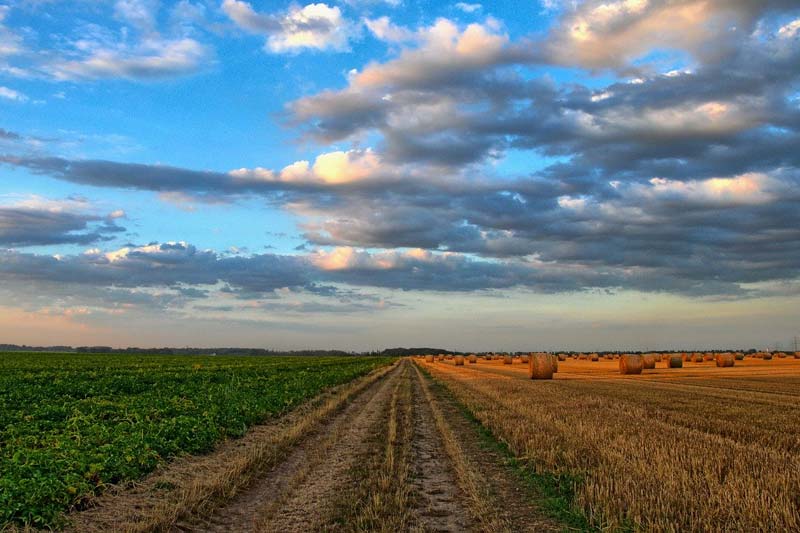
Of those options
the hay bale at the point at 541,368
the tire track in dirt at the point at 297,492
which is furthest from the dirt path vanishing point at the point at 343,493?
the hay bale at the point at 541,368

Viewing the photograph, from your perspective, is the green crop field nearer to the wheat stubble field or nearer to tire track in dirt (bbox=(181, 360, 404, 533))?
the wheat stubble field

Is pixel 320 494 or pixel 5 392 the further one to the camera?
pixel 5 392

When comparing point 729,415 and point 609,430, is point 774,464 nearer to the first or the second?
point 609,430

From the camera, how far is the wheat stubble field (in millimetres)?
8422

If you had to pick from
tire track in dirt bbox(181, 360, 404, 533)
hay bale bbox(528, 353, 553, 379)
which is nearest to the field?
tire track in dirt bbox(181, 360, 404, 533)

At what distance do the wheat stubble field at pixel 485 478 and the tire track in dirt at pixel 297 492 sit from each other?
0.13 feet

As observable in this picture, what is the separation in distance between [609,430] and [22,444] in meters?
13.9

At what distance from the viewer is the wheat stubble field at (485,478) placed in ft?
27.6

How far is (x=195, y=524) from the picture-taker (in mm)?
8734

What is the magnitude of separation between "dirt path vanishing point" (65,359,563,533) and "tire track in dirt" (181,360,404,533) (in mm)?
17

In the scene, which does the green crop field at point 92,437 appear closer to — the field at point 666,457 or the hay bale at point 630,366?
the field at point 666,457

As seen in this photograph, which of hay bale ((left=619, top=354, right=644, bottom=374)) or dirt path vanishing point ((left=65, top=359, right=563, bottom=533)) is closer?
dirt path vanishing point ((left=65, top=359, right=563, bottom=533))

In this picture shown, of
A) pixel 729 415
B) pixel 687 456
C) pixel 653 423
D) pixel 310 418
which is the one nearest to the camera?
pixel 687 456

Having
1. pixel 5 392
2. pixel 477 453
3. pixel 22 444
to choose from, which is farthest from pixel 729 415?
pixel 5 392
